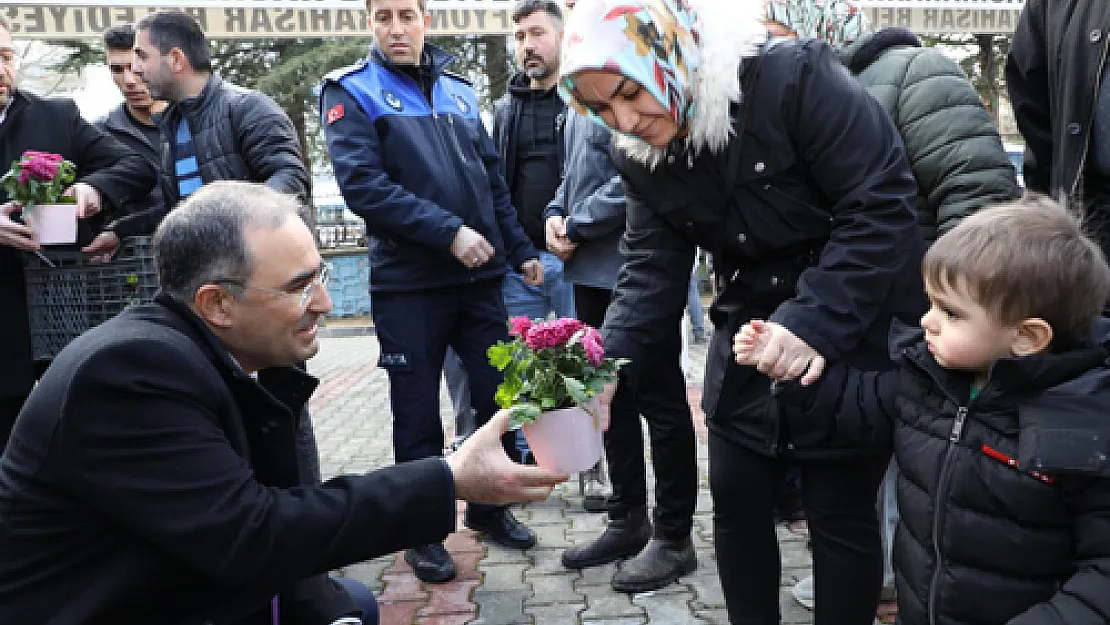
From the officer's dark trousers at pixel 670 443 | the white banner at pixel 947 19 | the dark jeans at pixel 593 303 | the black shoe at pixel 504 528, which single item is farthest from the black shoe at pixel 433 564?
the white banner at pixel 947 19

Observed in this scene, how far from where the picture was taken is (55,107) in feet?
12.8

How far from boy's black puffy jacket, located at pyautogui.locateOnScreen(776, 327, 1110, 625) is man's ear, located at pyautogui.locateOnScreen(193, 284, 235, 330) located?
1430 mm

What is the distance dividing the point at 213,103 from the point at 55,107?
2.29 feet

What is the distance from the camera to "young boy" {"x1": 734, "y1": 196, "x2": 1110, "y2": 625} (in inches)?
63.2

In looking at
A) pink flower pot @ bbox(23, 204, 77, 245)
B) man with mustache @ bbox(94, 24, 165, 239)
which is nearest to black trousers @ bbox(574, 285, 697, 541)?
pink flower pot @ bbox(23, 204, 77, 245)

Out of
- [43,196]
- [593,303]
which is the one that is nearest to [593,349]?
[593,303]

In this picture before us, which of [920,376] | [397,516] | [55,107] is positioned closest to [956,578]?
[920,376]

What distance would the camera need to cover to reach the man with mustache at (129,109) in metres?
4.60

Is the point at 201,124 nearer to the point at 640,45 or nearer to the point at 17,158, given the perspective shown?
the point at 17,158

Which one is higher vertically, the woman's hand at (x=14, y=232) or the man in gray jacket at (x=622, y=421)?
the woman's hand at (x=14, y=232)

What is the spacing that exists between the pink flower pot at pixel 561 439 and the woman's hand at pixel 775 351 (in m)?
0.41

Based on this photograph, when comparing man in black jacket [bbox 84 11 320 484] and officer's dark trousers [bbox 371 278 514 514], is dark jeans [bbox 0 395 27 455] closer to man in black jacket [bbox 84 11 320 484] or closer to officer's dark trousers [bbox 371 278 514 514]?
man in black jacket [bbox 84 11 320 484]

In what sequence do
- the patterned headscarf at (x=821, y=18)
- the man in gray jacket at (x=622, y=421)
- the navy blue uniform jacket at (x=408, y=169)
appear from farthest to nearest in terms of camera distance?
the navy blue uniform jacket at (x=408, y=169), the man in gray jacket at (x=622, y=421), the patterned headscarf at (x=821, y=18)

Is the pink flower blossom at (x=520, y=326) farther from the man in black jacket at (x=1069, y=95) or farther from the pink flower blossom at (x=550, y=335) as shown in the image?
the man in black jacket at (x=1069, y=95)
